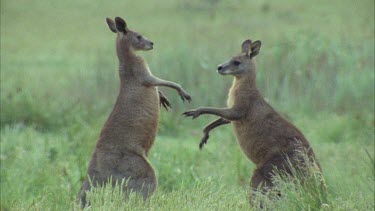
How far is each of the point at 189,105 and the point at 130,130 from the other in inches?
221

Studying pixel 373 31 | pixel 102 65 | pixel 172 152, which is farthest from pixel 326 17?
pixel 172 152

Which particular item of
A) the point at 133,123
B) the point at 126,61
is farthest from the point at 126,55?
the point at 133,123

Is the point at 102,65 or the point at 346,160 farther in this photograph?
the point at 102,65

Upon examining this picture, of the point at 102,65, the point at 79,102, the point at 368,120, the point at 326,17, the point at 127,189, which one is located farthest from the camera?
the point at 326,17

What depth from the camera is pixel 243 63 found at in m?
7.75

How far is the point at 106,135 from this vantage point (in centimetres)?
675

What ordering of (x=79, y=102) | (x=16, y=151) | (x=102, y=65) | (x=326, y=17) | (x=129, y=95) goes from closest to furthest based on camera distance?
(x=129, y=95), (x=16, y=151), (x=79, y=102), (x=102, y=65), (x=326, y=17)

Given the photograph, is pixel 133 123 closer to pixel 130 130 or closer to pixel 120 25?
pixel 130 130

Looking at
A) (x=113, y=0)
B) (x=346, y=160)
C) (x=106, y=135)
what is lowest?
(x=346, y=160)

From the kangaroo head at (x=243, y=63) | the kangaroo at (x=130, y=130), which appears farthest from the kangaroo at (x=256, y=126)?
the kangaroo at (x=130, y=130)

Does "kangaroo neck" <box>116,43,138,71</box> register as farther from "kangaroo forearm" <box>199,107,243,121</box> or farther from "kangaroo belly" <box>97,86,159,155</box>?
"kangaroo forearm" <box>199,107,243,121</box>

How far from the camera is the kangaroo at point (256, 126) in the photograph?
A: 22.1 ft

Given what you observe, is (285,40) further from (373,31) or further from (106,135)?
(106,135)

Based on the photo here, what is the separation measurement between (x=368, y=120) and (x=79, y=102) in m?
4.27
